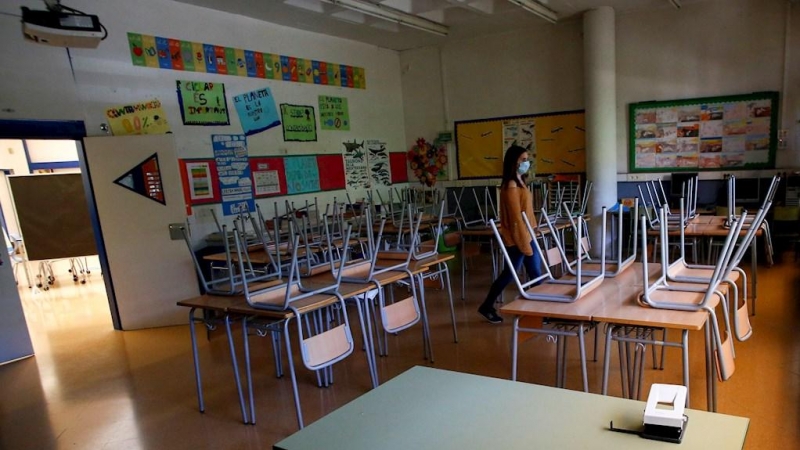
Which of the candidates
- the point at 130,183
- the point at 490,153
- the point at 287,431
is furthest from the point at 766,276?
the point at 130,183

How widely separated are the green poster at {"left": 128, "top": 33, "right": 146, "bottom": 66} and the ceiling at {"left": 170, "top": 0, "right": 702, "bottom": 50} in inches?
27.5

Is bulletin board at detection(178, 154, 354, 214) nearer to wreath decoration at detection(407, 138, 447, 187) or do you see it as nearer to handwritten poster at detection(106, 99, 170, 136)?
handwritten poster at detection(106, 99, 170, 136)

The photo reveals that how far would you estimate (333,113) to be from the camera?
22.2 feet

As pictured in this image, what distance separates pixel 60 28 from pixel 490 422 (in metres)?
3.34

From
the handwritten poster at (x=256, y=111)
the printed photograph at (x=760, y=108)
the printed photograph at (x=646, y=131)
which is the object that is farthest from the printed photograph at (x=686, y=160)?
the handwritten poster at (x=256, y=111)

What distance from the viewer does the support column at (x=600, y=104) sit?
6.06m

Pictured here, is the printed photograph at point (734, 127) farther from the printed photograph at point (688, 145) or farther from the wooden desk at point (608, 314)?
the wooden desk at point (608, 314)

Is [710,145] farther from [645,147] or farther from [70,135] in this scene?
[70,135]

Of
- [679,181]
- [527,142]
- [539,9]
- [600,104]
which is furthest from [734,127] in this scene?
[539,9]

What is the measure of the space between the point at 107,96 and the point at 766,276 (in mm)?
6619

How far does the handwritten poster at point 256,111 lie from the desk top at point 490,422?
16.4 ft

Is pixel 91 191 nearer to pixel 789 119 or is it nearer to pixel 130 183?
pixel 130 183

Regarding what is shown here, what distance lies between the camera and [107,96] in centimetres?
447

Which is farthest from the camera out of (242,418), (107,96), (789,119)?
(789,119)
